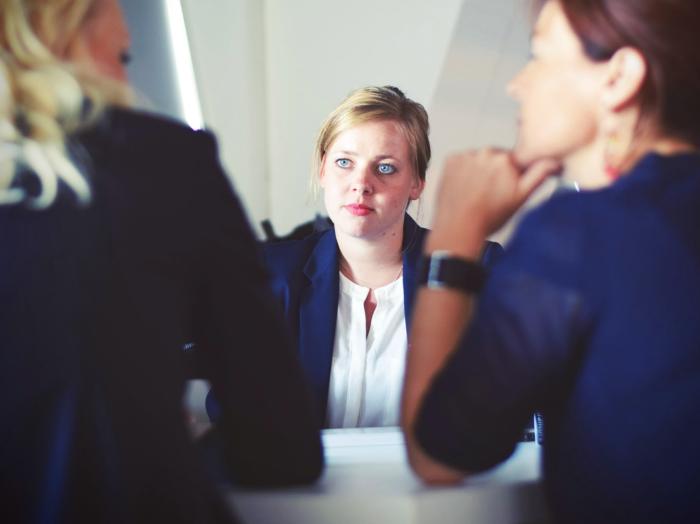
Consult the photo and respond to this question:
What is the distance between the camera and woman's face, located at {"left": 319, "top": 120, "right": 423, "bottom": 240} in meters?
0.96

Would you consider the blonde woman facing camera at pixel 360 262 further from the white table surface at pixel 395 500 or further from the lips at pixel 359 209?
the white table surface at pixel 395 500

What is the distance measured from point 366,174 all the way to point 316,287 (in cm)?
23

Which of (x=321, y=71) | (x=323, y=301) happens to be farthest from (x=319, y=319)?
(x=321, y=71)

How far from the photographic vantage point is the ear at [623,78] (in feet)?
1.52

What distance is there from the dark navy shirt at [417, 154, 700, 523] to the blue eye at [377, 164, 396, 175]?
1.83 feet

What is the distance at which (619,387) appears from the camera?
0.41m

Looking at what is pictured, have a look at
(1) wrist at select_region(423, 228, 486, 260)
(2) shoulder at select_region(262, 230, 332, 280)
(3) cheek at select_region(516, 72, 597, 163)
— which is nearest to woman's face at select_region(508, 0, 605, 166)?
(3) cheek at select_region(516, 72, 597, 163)

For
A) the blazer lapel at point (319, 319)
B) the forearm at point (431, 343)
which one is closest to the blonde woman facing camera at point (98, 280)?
the forearm at point (431, 343)

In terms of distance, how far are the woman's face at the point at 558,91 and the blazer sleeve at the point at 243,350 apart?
0.31m

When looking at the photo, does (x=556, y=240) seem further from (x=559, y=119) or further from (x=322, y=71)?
(x=322, y=71)

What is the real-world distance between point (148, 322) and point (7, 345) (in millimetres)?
92

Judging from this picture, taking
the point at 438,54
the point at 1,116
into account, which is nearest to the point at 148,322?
the point at 1,116

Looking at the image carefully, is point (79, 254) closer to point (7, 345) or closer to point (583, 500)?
point (7, 345)

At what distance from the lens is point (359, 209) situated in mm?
981
